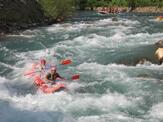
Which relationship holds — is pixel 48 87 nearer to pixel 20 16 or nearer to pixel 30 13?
pixel 20 16

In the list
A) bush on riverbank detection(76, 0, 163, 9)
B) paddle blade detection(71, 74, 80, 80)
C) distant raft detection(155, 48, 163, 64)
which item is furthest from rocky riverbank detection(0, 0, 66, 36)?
bush on riverbank detection(76, 0, 163, 9)

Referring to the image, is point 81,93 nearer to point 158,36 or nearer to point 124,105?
point 124,105

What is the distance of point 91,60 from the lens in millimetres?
23969

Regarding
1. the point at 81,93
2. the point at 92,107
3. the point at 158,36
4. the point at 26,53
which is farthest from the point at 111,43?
the point at 92,107

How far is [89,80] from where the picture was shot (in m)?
19.3

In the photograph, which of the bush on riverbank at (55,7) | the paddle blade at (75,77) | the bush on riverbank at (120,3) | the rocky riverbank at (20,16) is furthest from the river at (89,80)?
the bush on riverbank at (120,3)

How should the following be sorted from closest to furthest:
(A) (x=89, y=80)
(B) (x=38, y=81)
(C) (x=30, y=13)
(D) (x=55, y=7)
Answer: (B) (x=38, y=81) → (A) (x=89, y=80) → (D) (x=55, y=7) → (C) (x=30, y=13)

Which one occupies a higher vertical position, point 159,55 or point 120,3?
point 159,55

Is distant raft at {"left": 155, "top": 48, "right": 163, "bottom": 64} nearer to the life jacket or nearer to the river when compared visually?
the river

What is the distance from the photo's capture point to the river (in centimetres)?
1440

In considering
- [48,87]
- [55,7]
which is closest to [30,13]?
[55,7]

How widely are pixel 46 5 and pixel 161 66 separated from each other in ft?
87.4

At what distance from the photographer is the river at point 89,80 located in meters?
14.4

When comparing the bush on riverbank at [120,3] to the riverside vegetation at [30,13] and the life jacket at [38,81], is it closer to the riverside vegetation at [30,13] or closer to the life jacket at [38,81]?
the riverside vegetation at [30,13]
